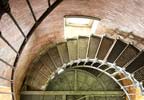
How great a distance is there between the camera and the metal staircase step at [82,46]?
5492mm

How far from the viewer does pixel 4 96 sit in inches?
191

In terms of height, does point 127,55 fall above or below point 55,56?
below

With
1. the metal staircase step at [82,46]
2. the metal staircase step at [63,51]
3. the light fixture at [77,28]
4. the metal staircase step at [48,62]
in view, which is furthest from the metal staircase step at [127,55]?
the metal staircase step at [48,62]

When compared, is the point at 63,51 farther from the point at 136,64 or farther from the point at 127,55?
the point at 136,64

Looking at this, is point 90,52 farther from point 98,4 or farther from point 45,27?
point 98,4

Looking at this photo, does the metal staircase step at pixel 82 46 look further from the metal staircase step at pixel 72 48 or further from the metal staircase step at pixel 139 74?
the metal staircase step at pixel 139 74

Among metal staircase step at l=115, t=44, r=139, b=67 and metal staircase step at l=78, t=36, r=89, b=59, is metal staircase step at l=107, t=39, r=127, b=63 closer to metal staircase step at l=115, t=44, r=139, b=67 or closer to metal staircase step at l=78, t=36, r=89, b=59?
metal staircase step at l=115, t=44, r=139, b=67

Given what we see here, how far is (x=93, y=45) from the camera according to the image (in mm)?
Answer: 5195

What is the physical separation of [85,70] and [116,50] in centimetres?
275

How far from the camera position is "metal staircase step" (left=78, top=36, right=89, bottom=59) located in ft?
18.0

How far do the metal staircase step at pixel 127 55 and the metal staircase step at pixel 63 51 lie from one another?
4.88 feet

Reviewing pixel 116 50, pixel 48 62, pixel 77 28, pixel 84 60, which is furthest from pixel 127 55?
pixel 48 62

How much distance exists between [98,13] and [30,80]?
3.15 metres

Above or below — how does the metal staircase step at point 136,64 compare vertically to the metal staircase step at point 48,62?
below
